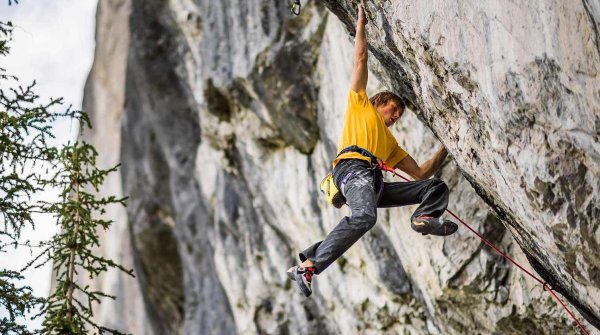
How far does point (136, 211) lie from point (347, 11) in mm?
12779

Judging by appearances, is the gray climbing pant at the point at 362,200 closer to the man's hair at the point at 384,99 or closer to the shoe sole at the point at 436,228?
the shoe sole at the point at 436,228

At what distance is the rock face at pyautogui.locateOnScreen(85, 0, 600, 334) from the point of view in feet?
22.4

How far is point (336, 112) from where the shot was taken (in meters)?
14.0

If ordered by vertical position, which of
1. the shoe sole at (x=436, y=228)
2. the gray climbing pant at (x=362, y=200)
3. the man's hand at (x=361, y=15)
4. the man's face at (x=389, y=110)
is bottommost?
the shoe sole at (x=436, y=228)

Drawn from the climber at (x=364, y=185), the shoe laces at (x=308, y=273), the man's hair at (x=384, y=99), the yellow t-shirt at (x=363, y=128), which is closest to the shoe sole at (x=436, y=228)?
the climber at (x=364, y=185)

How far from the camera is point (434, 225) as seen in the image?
322 inches

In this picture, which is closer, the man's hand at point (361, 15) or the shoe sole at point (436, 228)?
the shoe sole at point (436, 228)

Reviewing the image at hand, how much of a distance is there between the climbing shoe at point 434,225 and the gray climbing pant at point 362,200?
0.28 ft

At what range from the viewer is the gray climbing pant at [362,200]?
7.92 metres

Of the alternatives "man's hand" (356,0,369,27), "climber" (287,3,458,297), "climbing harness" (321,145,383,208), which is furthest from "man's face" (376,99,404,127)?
"man's hand" (356,0,369,27)

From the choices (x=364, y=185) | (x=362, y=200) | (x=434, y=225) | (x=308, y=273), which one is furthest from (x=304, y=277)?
(x=434, y=225)

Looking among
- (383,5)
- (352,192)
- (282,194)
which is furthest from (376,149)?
(282,194)

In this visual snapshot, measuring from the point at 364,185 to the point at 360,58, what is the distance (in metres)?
1.19

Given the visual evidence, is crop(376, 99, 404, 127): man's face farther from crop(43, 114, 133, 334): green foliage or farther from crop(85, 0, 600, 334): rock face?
crop(43, 114, 133, 334): green foliage
